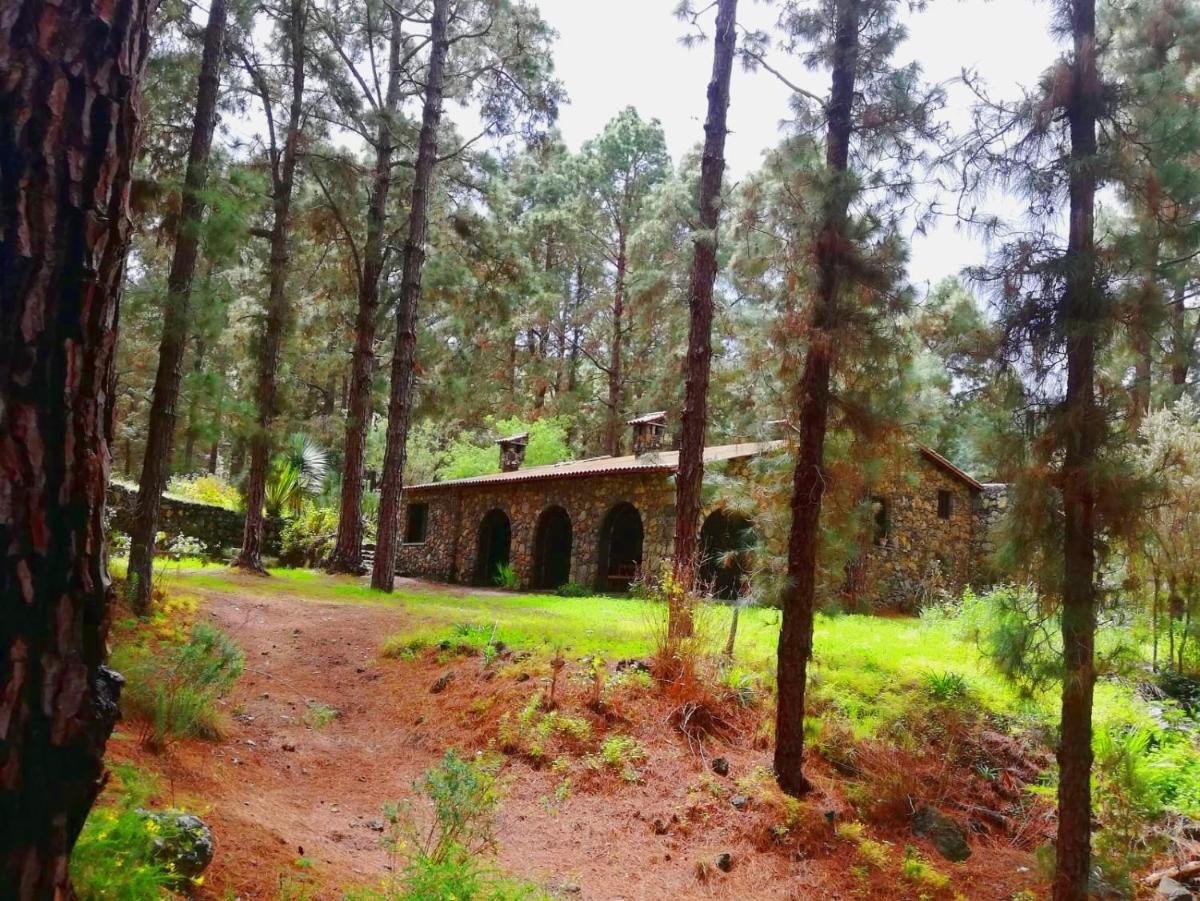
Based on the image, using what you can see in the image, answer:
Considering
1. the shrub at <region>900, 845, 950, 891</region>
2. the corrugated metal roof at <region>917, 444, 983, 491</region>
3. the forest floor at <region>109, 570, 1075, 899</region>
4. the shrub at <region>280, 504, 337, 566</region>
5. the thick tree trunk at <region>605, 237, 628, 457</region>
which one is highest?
the thick tree trunk at <region>605, 237, 628, 457</region>

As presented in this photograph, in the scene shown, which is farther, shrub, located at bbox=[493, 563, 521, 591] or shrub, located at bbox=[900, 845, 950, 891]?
shrub, located at bbox=[493, 563, 521, 591]

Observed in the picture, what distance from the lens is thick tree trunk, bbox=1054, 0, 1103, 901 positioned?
4879mm

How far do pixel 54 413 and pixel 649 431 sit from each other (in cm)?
1748

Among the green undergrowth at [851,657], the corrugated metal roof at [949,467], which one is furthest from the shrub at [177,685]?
the corrugated metal roof at [949,467]

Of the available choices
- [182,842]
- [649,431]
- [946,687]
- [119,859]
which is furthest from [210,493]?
[119,859]

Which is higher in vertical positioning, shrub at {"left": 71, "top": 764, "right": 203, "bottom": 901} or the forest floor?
shrub at {"left": 71, "top": 764, "right": 203, "bottom": 901}

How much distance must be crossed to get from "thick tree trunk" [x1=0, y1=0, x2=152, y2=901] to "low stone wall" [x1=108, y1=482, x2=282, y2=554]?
17.4 meters

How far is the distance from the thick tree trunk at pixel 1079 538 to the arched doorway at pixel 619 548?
1074cm

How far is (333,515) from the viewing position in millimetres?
19516

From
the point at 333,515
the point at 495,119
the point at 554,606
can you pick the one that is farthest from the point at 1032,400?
the point at 333,515

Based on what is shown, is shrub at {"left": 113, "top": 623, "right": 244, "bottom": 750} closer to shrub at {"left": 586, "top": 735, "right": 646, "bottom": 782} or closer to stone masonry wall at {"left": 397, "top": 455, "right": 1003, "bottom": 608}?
shrub at {"left": 586, "top": 735, "right": 646, "bottom": 782}

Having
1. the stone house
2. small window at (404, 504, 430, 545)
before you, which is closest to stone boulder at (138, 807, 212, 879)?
the stone house

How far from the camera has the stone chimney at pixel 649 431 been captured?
732 inches

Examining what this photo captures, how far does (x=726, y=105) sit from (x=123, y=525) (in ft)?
41.4
